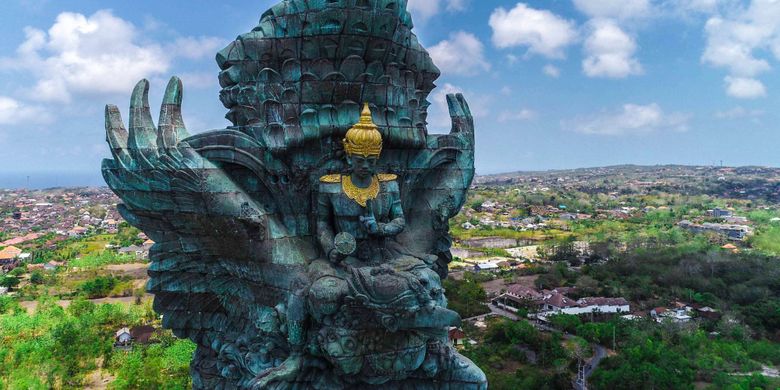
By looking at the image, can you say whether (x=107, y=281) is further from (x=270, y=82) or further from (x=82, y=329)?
(x=270, y=82)

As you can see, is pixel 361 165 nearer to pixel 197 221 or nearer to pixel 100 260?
pixel 197 221

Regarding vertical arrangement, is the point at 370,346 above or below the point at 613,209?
above

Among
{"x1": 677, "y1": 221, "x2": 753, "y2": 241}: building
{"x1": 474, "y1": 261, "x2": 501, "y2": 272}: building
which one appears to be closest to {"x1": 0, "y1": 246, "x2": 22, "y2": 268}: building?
{"x1": 474, "y1": 261, "x2": 501, "y2": 272}: building

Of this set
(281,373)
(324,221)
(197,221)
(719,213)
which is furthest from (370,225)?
(719,213)

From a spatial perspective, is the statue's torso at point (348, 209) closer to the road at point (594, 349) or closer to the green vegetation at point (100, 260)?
the road at point (594, 349)

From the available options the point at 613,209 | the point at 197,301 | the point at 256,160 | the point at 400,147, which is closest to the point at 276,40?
the point at 256,160
